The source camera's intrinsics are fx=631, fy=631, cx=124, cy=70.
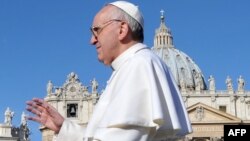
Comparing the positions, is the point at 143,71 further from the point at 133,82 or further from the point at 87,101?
the point at 87,101

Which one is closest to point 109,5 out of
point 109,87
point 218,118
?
point 109,87

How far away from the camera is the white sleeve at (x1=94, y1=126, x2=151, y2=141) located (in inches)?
106

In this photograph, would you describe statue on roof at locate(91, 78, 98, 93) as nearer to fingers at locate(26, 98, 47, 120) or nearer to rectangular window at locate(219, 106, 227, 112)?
rectangular window at locate(219, 106, 227, 112)

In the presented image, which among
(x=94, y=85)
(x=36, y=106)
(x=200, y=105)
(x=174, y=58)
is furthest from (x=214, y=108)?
(x=36, y=106)

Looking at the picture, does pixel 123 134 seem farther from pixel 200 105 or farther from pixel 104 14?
pixel 200 105

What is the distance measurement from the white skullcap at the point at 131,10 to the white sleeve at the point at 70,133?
0.71 metres

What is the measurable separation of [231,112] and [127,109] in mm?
52732

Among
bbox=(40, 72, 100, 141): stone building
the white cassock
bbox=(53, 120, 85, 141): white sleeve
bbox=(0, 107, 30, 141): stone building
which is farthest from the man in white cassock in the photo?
bbox=(40, 72, 100, 141): stone building

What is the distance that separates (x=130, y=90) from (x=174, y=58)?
80.8m

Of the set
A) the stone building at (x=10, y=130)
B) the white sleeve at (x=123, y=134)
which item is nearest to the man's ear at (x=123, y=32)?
the white sleeve at (x=123, y=134)

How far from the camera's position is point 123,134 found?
2.71m

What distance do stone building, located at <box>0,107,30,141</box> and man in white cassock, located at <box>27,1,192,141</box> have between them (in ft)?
156

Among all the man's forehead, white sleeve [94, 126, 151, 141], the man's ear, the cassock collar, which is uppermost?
the man's forehead

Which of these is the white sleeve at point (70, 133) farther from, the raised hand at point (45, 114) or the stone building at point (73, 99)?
the stone building at point (73, 99)
